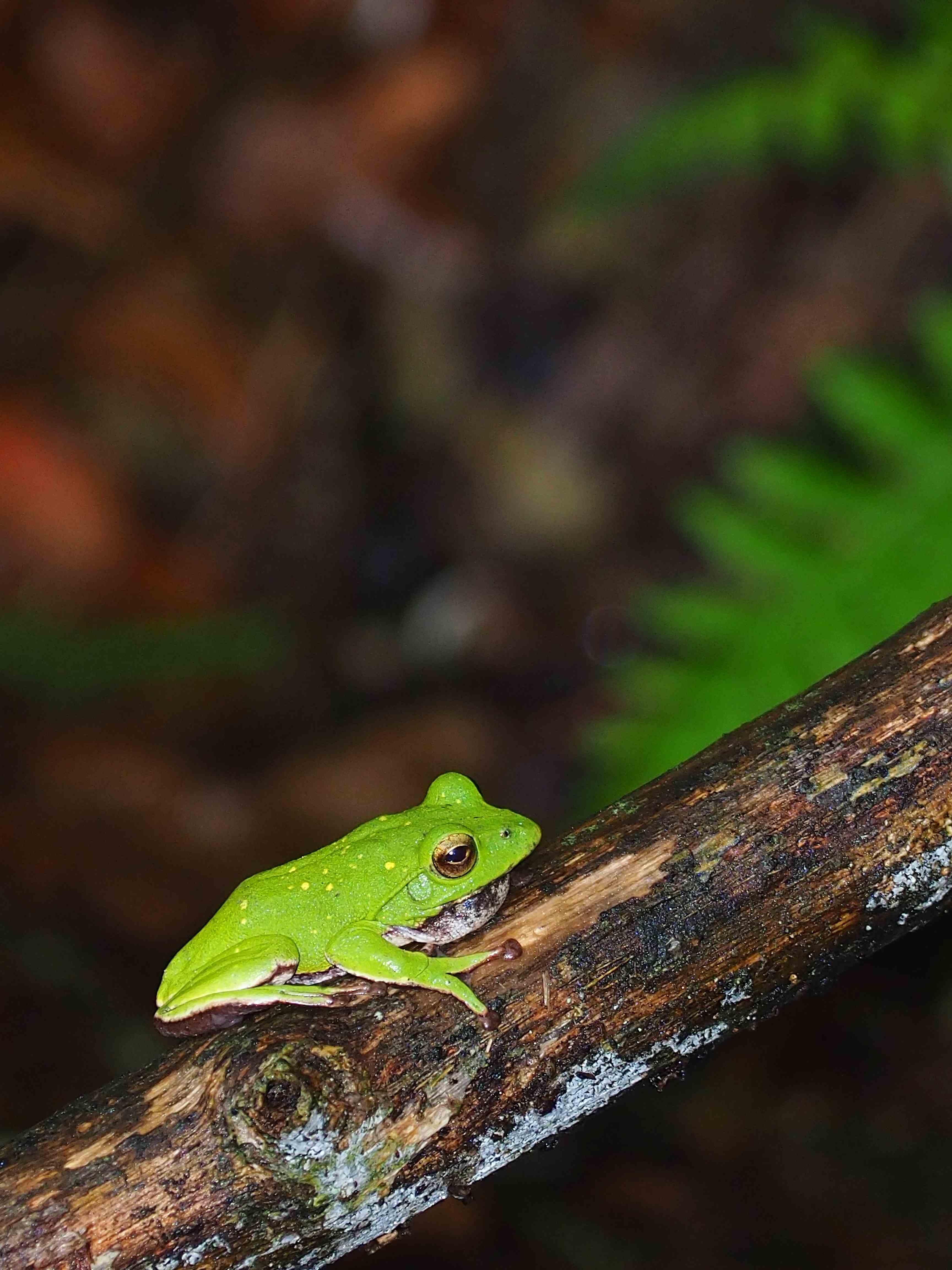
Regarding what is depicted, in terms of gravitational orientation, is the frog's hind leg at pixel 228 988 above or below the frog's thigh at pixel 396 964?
above

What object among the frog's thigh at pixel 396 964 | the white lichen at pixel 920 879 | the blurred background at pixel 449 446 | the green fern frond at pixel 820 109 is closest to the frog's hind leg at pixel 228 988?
the frog's thigh at pixel 396 964

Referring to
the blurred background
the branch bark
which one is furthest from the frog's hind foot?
the blurred background

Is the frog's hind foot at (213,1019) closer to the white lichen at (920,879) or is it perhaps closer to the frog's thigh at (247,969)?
the frog's thigh at (247,969)

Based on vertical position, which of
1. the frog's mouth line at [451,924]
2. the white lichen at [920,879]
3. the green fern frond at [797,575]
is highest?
the green fern frond at [797,575]

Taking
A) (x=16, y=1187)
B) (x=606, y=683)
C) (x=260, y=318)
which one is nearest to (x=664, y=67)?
(x=260, y=318)

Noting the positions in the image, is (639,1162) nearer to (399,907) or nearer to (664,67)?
(399,907)

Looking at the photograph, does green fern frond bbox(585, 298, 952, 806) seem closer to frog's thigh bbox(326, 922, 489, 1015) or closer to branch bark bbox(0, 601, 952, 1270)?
branch bark bbox(0, 601, 952, 1270)
